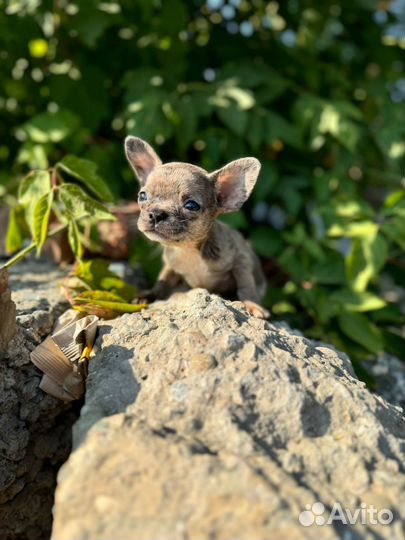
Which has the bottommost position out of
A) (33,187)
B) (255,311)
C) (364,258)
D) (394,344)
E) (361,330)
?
(394,344)

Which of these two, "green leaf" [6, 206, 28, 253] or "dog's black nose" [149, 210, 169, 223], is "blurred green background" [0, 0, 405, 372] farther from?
"dog's black nose" [149, 210, 169, 223]

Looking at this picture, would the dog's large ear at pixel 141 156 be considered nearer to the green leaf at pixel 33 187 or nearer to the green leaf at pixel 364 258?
the green leaf at pixel 33 187

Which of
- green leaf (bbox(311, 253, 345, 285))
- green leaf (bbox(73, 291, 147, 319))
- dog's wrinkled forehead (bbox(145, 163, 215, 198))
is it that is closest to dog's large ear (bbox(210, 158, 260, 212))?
dog's wrinkled forehead (bbox(145, 163, 215, 198))

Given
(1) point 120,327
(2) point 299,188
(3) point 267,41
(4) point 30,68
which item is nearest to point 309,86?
(3) point 267,41

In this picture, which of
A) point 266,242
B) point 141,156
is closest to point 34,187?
point 141,156

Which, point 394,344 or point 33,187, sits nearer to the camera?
point 33,187

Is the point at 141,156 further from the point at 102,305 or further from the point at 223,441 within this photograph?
the point at 223,441
